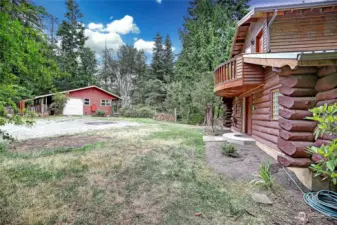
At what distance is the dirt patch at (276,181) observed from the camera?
2.41m

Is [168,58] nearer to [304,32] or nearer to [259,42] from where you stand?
[259,42]

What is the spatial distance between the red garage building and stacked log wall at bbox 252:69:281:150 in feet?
65.3

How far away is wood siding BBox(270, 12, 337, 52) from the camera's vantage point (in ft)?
19.9

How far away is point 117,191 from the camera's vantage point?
307 centimetres

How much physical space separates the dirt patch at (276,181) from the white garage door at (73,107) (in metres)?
20.2

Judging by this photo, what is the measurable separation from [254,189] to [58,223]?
3.07 m

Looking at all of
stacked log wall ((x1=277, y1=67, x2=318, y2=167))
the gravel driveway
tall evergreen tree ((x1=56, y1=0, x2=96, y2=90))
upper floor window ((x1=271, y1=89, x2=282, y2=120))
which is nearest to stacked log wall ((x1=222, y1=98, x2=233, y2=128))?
upper floor window ((x1=271, y1=89, x2=282, y2=120))

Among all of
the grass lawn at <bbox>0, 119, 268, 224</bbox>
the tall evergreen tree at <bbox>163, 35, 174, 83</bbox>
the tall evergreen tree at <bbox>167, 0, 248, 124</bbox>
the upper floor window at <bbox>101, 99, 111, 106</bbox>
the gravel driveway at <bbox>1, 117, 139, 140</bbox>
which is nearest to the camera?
the grass lawn at <bbox>0, 119, 268, 224</bbox>

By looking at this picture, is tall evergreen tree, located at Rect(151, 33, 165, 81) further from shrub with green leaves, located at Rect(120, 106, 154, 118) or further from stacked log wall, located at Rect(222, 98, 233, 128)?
stacked log wall, located at Rect(222, 98, 233, 128)

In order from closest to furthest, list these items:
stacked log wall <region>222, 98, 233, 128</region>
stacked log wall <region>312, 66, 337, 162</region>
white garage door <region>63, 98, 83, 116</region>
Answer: stacked log wall <region>312, 66, 337, 162</region> < stacked log wall <region>222, 98, 233, 128</region> < white garage door <region>63, 98, 83, 116</region>

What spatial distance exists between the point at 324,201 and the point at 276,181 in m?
0.77

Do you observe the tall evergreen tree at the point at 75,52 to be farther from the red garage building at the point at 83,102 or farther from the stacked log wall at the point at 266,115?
the stacked log wall at the point at 266,115

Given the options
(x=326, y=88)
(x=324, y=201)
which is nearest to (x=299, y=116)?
(x=326, y=88)

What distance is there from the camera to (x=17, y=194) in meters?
2.86
